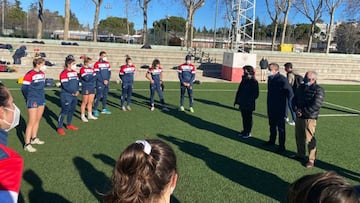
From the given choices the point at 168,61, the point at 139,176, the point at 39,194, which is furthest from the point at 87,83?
the point at 168,61

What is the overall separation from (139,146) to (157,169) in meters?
0.18

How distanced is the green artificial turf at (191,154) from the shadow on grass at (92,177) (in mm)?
16

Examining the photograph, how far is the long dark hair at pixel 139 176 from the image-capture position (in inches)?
77.9

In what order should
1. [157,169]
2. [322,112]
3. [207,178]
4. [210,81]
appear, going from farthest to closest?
[210,81], [322,112], [207,178], [157,169]

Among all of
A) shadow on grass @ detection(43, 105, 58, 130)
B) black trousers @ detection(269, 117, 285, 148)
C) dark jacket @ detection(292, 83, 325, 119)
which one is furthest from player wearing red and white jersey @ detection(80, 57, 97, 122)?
dark jacket @ detection(292, 83, 325, 119)

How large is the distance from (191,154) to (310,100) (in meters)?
2.74

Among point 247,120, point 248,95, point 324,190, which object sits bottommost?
point 247,120

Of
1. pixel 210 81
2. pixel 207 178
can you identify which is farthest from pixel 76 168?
pixel 210 81

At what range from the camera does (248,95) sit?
885 cm

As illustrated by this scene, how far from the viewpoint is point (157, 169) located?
203 cm

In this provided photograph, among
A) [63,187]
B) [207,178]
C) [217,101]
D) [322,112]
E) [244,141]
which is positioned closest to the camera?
[63,187]

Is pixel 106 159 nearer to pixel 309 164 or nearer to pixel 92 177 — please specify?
pixel 92 177

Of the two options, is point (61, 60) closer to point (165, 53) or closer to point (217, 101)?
point (165, 53)

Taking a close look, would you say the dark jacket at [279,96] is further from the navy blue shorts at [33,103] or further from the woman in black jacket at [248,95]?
the navy blue shorts at [33,103]
